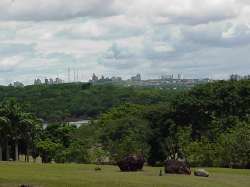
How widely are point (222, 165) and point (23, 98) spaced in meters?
110

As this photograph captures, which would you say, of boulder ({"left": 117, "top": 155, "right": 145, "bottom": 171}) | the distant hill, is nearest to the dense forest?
boulder ({"left": 117, "top": 155, "right": 145, "bottom": 171})

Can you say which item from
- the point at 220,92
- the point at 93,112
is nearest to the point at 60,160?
the point at 220,92

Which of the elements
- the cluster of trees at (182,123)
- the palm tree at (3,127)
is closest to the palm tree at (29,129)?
the palm tree at (3,127)

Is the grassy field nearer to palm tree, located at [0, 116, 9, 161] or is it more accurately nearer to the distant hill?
palm tree, located at [0, 116, 9, 161]

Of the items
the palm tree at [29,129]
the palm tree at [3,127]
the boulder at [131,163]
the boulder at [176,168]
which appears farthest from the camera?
the palm tree at [29,129]

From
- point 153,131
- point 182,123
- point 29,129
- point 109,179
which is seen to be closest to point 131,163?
point 109,179

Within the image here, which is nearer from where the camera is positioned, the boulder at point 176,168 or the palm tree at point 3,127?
the boulder at point 176,168

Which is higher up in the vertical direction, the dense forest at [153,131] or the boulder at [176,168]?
the dense forest at [153,131]

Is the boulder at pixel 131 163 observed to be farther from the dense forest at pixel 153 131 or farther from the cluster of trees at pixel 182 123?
the cluster of trees at pixel 182 123

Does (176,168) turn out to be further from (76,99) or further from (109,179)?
(76,99)

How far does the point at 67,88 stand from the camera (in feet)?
581

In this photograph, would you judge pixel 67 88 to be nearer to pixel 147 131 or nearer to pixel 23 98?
pixel 23 98

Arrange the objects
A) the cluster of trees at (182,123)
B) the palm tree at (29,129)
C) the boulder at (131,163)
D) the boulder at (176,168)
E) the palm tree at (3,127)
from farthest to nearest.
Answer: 1. the palm tree at (29,129)
2. the palm tree at (3,127)
3. the cluster of trees at (182,123)
4. the boulder at (131,163)
5. the boulder at (176,168)

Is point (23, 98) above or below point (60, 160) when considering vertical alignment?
above
